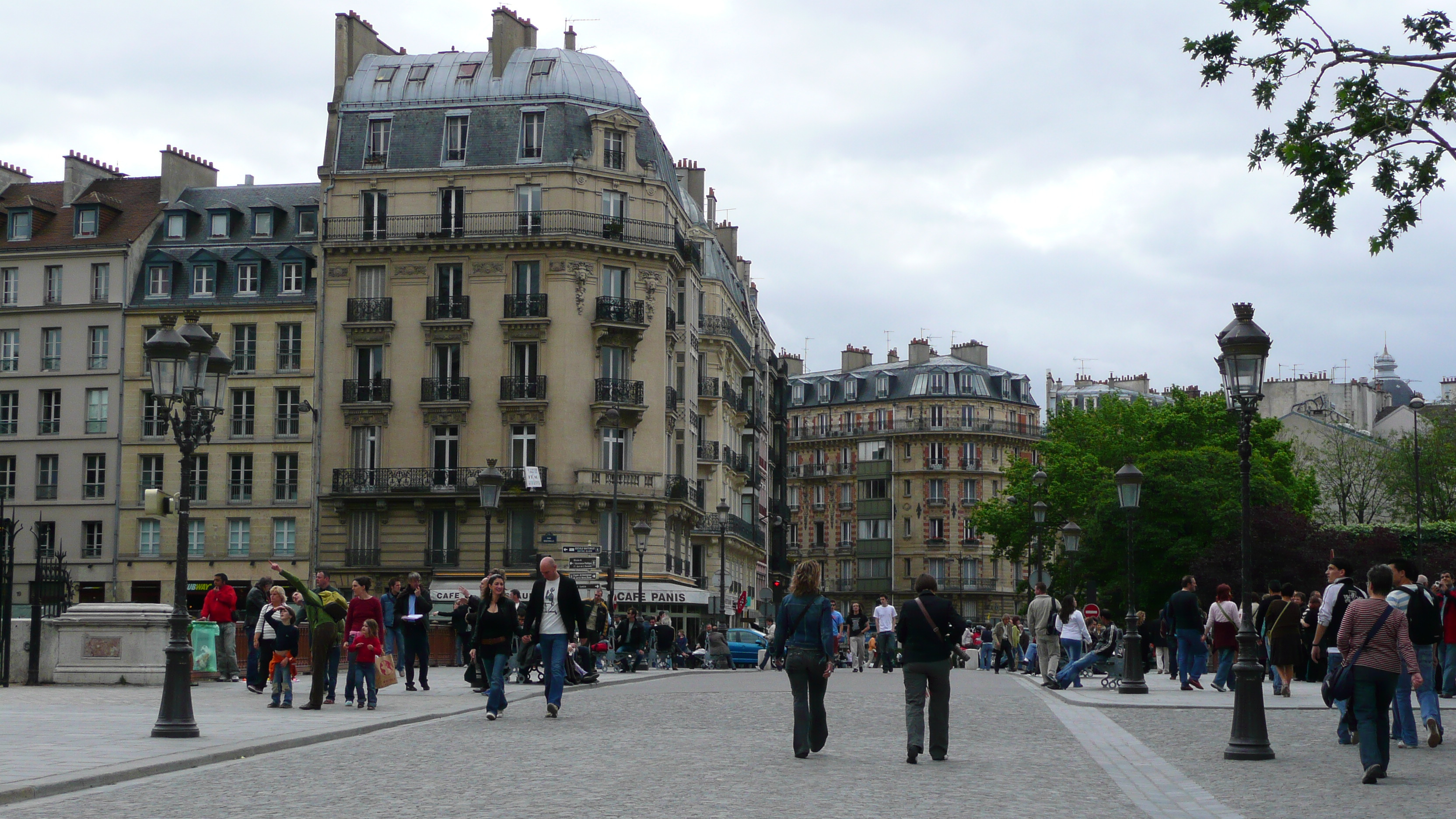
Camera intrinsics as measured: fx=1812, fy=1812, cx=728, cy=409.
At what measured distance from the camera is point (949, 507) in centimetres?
11100

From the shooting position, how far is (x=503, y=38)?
62.7m

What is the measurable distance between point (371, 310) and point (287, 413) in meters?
4.79

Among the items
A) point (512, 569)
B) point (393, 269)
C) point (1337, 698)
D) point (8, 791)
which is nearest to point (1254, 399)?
point (1337, 698)

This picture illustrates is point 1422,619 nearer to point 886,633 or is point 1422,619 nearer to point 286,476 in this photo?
point 886,633

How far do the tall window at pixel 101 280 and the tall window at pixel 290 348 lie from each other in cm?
677

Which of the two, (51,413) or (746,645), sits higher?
(51,413)

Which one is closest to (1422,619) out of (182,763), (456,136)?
(182,763)

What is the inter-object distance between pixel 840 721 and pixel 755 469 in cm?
6352

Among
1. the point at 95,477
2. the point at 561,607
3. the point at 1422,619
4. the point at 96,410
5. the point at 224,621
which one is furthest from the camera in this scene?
the point at 96,410

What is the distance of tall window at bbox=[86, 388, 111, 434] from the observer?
206 ft

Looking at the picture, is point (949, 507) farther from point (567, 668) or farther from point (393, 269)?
point (567, 668)

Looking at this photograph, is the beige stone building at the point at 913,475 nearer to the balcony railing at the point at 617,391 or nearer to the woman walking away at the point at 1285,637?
→ the balcony railing at the point at 617,391

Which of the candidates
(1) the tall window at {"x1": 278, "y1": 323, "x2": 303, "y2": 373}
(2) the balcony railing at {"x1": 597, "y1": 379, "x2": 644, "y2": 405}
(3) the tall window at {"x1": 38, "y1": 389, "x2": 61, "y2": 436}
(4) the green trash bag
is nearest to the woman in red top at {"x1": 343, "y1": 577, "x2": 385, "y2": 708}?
(4) the green trash bag

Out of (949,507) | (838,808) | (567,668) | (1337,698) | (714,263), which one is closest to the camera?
(838,808)
